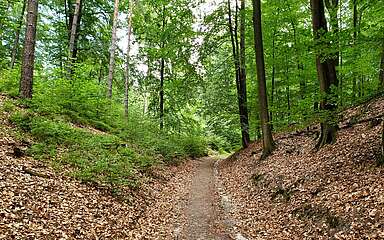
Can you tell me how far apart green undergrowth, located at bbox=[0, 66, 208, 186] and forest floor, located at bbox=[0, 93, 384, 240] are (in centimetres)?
48

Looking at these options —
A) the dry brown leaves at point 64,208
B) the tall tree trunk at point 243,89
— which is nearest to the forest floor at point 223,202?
the dry brown leaves at point 64,208

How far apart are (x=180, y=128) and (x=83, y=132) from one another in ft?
39.3

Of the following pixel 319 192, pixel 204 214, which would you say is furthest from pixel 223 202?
pixel 319 192

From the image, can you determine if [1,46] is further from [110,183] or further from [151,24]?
[110,183]

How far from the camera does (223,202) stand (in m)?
10.7

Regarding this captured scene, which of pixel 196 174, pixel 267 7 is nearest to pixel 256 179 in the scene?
pixel 196 174

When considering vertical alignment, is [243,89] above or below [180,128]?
above

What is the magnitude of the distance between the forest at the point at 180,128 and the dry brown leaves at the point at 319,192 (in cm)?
4

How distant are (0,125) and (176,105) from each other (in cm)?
1517

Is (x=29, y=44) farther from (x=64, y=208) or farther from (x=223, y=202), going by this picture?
(x=223, y=202)

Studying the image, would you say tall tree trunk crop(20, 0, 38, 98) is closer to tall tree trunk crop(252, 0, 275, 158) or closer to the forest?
the forest

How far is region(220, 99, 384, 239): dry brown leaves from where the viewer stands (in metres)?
6.43

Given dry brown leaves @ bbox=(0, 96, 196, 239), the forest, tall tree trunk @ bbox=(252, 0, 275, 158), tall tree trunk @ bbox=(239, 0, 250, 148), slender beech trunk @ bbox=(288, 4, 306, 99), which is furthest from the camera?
tall tree trunk @ bbox=(239, 0, 250, 148)

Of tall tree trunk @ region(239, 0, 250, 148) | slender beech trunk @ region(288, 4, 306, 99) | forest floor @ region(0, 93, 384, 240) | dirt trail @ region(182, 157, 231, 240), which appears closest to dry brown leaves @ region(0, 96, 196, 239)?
forest floor @ region(0, 93, 384, 240)
